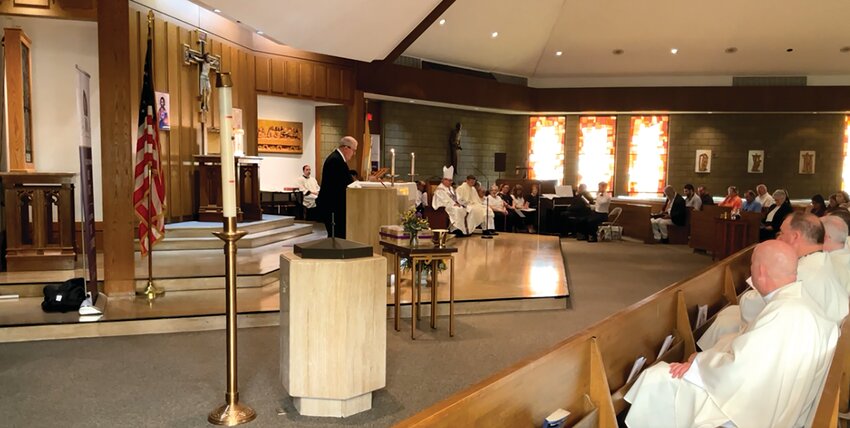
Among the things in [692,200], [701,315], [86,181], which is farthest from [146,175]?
[692,200]

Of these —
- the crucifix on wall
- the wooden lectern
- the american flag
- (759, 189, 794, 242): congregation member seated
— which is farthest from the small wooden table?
(759, 189, 794, 242): congregation member seated

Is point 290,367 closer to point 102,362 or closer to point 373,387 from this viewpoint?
point 373,387

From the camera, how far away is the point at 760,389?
224 centimetres

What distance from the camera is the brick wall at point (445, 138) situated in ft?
46.0

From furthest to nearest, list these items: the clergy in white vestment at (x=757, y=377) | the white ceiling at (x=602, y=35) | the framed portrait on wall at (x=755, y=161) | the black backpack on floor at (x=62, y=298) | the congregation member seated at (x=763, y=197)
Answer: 1. the framed portrait on wall at (x=755, y=161)
2. the congregation member seated at (x=763, y=197)
3. the white ceiling at (x=602, y=35)
4. the black backpack on floor at (x=62, y=298)
5. the clergy in white vestment at (x=757, y=377)

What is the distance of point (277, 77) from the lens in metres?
10.3

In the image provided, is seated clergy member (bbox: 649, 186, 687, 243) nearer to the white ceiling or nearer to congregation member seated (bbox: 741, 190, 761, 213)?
congregation member seated (bbox: 741, 190, 761, 213)

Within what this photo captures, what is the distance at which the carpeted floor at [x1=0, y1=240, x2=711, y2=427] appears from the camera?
3.11 meters

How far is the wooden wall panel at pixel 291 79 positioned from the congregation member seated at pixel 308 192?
1430 millimetres

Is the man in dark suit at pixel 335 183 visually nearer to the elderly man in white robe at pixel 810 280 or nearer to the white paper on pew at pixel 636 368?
the elderly man in white robe at pixel 810 280

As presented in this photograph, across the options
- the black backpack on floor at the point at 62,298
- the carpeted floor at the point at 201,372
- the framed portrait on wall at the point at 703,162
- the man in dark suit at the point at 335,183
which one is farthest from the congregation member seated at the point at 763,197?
the black backpack on floor at the point at 62,298

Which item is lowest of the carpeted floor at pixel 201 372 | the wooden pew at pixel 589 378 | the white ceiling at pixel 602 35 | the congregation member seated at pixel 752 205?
the carpeted floor at pixel 201 372

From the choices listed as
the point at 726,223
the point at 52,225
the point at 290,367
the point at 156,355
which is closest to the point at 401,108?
the point at 726,223

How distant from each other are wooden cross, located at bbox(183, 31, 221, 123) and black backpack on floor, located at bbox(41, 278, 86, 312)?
4.43 meters
